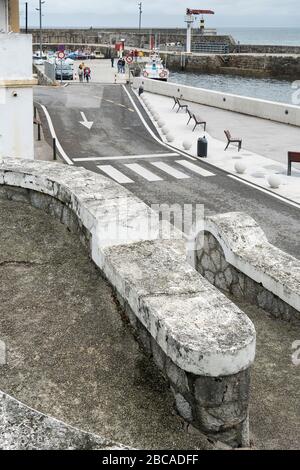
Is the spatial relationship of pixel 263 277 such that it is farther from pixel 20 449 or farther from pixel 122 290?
pixel 20 449

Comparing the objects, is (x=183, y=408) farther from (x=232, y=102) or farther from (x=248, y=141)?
(x=232, y=102)

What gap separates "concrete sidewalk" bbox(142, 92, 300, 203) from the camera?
19.8 meters

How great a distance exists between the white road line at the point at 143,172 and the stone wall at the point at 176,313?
12.2 meters

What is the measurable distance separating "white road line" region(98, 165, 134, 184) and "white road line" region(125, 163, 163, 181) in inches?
26.2

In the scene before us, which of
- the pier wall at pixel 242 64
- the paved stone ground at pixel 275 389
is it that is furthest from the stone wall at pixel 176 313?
the pier wall at pixel 242 64

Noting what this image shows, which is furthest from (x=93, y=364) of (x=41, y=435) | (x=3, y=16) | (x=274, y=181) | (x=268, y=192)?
(x=3, y=16)

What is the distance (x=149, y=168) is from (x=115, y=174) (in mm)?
1686

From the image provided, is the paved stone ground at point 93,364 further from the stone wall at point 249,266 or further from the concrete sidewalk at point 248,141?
the concrete sidewalk at point 248,141

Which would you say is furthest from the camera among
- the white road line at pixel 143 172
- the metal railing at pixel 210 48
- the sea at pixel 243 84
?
the metal railing at pixel 210 48

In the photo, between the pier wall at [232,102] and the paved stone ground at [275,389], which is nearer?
the paved stone ground at [275,389]

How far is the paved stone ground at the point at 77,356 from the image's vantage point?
4.12m

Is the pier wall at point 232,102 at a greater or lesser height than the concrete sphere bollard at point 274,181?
greater

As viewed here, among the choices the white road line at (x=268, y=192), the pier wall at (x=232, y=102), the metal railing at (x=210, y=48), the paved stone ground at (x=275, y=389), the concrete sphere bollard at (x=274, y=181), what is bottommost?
the white road line at (x=268, y=192)

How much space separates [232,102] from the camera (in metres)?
35.1
